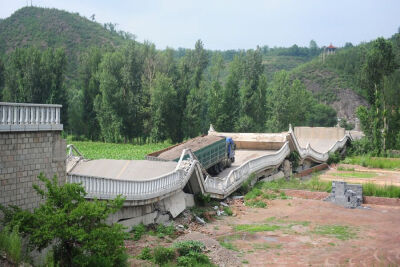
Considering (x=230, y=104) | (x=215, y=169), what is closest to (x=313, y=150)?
(x=215, y=169)

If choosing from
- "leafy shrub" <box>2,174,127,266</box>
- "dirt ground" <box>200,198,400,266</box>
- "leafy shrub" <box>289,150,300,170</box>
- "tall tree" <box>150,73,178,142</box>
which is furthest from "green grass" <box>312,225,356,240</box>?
"tall tree" <box>150,73,178,142</box>

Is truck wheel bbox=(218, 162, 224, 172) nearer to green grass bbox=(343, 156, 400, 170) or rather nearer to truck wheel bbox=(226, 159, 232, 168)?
truck wheel bbox=(226, 159, 232, 168)

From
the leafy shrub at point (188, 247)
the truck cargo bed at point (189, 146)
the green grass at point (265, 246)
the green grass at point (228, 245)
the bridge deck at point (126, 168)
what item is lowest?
the green grass at point (265, 246)

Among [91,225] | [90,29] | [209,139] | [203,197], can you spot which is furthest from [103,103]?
[90,29]

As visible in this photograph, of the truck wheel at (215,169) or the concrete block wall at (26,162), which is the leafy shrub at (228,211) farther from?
the concrete block wall at (26,162)

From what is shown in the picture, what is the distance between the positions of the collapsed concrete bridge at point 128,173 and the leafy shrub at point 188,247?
221 centimetres

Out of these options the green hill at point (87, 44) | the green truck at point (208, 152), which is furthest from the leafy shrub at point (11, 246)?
the green hill at point (87, 44)

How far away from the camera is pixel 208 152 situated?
69.6 feet

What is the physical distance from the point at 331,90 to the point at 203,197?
79495 millimetres

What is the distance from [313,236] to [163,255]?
20.5 ft

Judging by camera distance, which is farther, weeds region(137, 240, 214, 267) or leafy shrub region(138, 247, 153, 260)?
leafy shrub region(138, 247, 153, 260)

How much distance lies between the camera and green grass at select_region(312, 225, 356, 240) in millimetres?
14917

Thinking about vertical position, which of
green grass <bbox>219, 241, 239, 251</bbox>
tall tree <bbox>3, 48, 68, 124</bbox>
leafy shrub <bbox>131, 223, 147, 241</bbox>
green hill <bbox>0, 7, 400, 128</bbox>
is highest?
green hill <bbox>0, 7, 400, 128</bbox>

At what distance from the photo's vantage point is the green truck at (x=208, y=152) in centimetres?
1992
